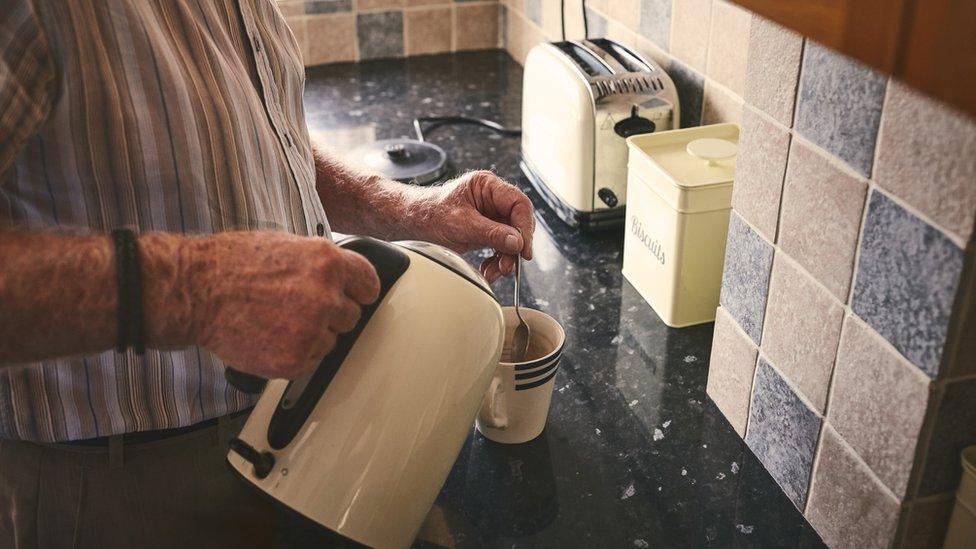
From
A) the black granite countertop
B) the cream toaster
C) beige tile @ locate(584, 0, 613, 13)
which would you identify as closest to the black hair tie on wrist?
the black granite countertop

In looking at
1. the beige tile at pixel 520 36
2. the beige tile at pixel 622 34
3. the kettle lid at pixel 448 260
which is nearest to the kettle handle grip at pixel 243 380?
the kettle lid at pixel 448 260

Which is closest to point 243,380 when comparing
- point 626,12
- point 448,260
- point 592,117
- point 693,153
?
point 448,260

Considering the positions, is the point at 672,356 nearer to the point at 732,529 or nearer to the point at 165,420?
the point at 732,529

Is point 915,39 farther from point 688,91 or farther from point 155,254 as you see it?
point 688,91

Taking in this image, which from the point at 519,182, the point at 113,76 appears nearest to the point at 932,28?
the point at 113,76

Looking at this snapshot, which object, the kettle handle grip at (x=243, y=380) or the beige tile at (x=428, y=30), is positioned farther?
the beige tile at (x=428, y=30)

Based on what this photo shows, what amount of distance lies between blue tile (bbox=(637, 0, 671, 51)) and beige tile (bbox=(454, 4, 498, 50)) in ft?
2.57

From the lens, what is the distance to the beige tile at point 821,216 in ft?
2.41

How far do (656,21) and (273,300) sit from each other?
1104 mm

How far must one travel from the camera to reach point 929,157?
0.63 m

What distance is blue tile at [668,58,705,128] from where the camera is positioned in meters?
1.41

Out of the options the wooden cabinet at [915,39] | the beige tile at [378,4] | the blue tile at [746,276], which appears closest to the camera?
the wooden cabinet at [915,39]

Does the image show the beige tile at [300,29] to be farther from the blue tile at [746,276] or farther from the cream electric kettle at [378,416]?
the cream electric kettle at [378,416]

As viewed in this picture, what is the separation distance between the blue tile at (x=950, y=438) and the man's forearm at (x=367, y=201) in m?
0.56
